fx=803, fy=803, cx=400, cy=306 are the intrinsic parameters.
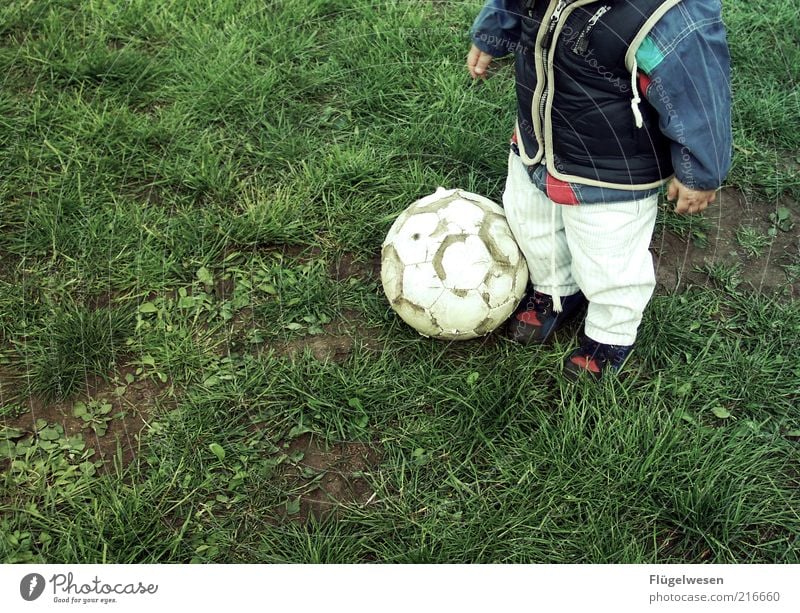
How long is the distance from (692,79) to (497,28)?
0.72m

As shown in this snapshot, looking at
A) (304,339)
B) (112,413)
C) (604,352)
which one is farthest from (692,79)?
(112,413)

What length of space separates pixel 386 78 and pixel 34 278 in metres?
1.72

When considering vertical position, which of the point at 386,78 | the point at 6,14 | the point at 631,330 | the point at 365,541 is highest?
the point at 6,14

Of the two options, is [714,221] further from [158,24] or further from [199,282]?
[158,24]

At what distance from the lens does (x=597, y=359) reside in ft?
9.07

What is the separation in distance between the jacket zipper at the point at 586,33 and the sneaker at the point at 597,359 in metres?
1.00

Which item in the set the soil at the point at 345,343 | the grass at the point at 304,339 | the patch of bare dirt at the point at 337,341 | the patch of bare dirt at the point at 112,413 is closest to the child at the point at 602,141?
the grass at the point at 304,339

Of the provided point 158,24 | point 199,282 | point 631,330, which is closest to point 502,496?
point 631,330

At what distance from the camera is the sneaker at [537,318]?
9.39 ft

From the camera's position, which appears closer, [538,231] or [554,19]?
[554,19]

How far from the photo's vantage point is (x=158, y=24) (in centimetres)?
385

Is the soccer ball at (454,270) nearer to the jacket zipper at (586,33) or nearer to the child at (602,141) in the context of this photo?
the child at (602,141)
